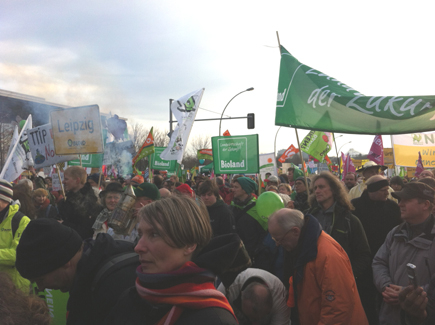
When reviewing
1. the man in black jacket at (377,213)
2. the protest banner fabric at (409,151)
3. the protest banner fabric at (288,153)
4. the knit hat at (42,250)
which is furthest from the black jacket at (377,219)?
the protest banner fabric at (288,153)

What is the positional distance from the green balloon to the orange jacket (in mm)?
1663

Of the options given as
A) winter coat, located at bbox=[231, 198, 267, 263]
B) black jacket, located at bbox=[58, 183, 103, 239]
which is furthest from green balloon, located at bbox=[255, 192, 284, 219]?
black jacket, located at bbox=[58, 183, 103, 239]

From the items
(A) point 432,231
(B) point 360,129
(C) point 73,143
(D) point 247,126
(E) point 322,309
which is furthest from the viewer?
(D) point 247,126

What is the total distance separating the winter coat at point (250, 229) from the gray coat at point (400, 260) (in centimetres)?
142

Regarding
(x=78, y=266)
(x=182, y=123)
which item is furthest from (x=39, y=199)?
(x=78, y=266)

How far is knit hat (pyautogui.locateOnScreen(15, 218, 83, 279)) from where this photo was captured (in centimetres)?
198

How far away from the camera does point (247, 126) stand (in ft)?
79.7

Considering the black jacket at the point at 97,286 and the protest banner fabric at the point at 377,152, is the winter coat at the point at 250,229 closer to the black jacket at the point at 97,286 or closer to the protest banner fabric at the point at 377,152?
the black jacket at the point at 97,286

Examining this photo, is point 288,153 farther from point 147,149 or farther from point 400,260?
point 400,260

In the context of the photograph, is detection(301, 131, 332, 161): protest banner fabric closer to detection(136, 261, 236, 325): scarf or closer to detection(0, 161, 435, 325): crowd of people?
detection(0, 161, 435, 325): crowd of people

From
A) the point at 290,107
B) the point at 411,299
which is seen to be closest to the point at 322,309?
the point at 411,299

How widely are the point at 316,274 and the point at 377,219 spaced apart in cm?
246

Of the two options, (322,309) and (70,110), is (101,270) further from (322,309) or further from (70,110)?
(70,110)

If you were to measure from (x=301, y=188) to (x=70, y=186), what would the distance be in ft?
14.5
